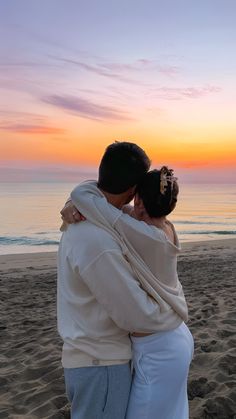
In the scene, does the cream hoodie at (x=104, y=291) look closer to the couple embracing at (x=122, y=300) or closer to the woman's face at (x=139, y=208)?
the couple embracing at (x=122, y=300)

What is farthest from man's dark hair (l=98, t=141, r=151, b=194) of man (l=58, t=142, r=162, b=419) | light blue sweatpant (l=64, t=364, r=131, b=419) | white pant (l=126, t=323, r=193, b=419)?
light blue sweatpant (l=64, t=364, r=131, b=419)

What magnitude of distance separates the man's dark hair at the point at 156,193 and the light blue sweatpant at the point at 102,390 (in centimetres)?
69

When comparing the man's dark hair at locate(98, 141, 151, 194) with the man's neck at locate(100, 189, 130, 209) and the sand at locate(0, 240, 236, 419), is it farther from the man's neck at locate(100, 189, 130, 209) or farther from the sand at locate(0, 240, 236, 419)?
the sand at locate(0, 240, 236, 419)

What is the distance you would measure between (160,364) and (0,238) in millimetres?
21343

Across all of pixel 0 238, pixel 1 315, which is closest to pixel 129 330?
pixel 1 315

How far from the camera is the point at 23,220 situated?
1200 inches

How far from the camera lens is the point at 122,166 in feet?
6.23

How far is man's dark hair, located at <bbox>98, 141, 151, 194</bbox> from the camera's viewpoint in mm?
1903

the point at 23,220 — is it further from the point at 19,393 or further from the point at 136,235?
the point at 136,235

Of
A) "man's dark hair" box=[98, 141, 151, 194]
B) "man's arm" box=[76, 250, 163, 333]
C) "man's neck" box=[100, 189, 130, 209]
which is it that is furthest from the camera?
"man's neck" box=[100, 189, 130, 209]

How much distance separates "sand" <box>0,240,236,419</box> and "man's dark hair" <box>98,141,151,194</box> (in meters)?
2.71

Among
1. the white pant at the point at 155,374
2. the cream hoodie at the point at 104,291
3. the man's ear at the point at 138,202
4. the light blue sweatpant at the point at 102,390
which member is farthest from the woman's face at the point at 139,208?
the light blue sweatpant at the point at 102,390

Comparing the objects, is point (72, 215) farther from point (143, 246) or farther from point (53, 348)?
point (53, 348)

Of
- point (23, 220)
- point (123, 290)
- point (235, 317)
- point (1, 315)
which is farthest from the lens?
point (23, 220)
